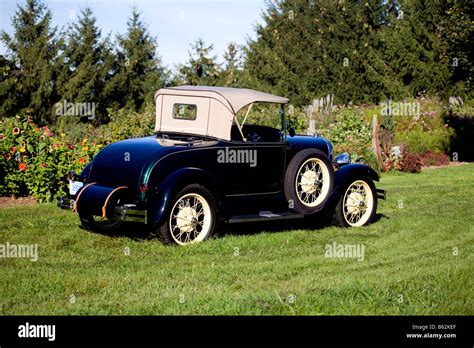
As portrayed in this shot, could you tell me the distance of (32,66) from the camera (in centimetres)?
3688

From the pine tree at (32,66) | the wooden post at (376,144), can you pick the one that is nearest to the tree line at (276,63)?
the pine tree at (32,66)

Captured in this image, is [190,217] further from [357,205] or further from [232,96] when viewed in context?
[357,205]

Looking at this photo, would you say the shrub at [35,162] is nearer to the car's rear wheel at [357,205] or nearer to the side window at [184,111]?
the side window at [184,111]

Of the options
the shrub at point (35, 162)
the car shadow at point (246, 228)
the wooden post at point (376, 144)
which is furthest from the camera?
the wooden post at point (376, 144)

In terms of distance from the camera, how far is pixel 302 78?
44406mm

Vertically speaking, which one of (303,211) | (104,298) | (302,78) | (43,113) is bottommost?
(104,298)

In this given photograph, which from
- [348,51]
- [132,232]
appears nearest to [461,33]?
[132,232]

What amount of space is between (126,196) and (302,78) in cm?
3669

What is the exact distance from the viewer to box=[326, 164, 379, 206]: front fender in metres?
10.2

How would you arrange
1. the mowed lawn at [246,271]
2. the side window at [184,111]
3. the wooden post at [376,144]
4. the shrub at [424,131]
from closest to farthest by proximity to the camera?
the mowed lawn at [246,271] → the side window at [184,111] → the wooden post at [376,144] → the shrub at [424,131]

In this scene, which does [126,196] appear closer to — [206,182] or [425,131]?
[206,182]

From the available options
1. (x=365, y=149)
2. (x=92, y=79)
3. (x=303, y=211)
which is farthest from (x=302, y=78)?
(x=303, y=211)

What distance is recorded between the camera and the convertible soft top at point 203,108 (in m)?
9.52

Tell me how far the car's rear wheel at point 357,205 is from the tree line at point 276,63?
69.1 feet
